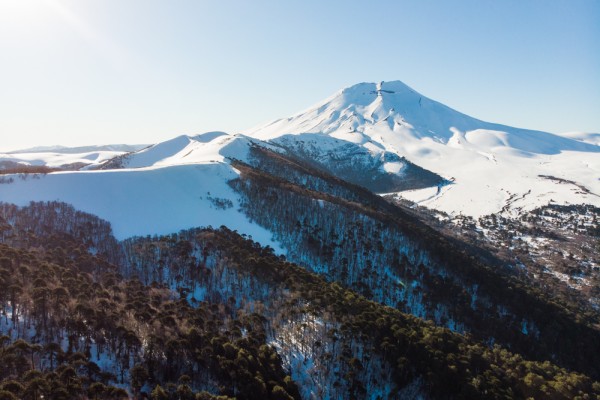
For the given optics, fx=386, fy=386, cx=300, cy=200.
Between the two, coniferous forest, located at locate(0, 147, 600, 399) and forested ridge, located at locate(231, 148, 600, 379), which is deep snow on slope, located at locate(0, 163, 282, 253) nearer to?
coniferous forest, located at locate(0, 147, 600, 399)

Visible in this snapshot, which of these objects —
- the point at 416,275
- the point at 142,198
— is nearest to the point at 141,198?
the point at 142,198

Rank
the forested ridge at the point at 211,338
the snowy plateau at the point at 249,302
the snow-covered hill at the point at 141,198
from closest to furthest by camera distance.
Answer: the forested ridge at the point at 211,338, the snowy plateau at the point at 249,302, the snow-covered hill at the point at 141,198

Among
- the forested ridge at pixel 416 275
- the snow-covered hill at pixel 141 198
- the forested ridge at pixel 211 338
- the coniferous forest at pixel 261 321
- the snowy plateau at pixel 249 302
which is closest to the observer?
the forested ridge at pixel 211 338

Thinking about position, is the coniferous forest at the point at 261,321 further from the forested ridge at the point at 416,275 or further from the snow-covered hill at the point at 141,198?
the snow-covered hill at the point at 141,198

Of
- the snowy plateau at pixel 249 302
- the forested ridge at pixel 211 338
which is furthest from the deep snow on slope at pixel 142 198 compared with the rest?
the forested ridge at pixel 211 338

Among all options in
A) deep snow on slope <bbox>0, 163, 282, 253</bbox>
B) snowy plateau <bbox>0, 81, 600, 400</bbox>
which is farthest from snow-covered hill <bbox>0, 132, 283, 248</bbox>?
snowy plateau <bbox>0, 81, 600, 400</bbox>

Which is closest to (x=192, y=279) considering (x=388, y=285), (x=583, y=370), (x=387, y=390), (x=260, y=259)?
(x=260, y=259)

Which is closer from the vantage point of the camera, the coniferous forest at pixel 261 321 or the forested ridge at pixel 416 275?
the coniferous forest at pixel 261 321
